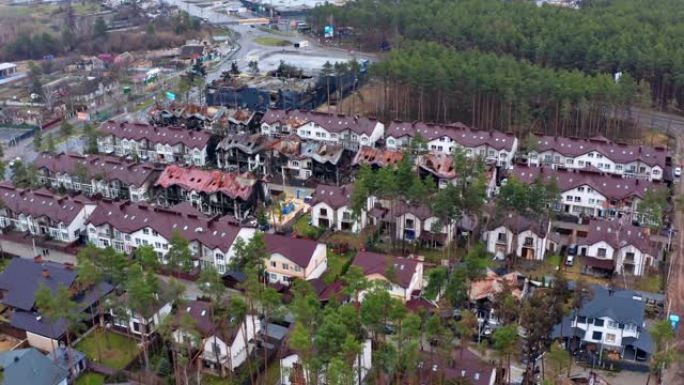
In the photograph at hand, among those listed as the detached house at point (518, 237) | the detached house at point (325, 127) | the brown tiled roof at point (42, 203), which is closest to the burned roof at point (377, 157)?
the detached house at point (325, 127)

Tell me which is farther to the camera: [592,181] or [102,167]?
[102,167]

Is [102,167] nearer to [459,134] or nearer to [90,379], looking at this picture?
[90,379]

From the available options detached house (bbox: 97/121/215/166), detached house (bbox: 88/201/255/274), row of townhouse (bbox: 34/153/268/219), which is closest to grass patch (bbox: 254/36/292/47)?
detached house (bbox: 97/121/215/166)

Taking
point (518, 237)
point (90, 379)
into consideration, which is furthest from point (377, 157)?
point (90, 379)

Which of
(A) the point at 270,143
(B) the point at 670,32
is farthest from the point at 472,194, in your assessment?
(B) the point at 670,32

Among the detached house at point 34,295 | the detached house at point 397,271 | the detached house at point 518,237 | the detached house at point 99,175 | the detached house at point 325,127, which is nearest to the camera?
the detached house at point 34,295

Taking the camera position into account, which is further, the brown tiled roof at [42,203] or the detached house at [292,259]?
the brown tiled roof at [42,203]

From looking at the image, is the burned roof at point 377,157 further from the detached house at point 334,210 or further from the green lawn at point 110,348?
the green lawn at point 110,348
